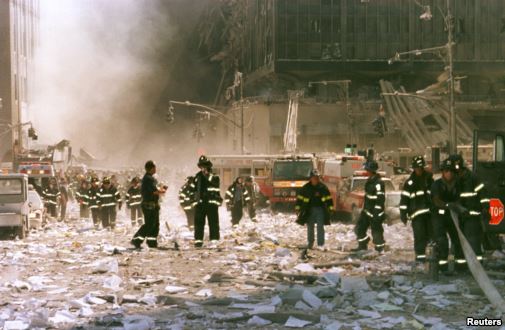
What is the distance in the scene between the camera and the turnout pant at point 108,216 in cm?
2450

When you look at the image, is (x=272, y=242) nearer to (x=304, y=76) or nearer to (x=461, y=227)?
(x=461, y=227)

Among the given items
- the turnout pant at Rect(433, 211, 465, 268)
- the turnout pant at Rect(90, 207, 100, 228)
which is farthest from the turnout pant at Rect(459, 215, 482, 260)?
the turnout pant at Rect(90, 207, 100, 228)

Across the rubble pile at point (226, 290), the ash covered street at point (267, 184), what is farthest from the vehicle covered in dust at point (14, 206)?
the rubble pile at point (226, 290)

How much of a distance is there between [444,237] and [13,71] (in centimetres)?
7433

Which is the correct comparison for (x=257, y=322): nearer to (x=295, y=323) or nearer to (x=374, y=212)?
(x=295, y=323)

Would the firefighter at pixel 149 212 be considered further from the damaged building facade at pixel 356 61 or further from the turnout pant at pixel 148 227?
the damaged building facade at pixel 356 61

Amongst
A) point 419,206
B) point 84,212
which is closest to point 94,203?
point 84,212

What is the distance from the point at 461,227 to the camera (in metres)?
12.2

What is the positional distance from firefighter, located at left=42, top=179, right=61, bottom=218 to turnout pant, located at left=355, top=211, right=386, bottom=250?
647 inches

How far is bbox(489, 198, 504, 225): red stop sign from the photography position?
42.9 ft

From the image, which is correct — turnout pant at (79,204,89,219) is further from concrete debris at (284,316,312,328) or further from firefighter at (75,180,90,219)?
concrete debris at (284,316,312,328)

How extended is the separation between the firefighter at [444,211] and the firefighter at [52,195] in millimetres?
20382

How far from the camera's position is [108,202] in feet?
79.8

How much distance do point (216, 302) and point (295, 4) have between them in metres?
78.6
